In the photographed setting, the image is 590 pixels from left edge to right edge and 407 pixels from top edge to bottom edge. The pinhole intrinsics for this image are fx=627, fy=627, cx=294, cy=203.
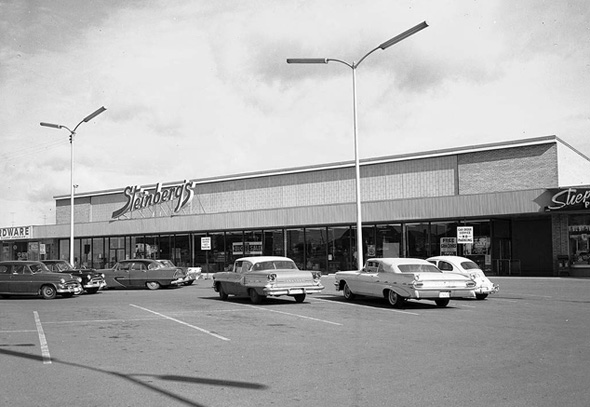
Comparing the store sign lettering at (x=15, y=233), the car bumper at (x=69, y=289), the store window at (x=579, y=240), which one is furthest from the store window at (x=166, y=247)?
the store window at (x=579, y=240)

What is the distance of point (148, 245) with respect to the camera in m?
51.7

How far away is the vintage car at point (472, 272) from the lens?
68.7 feet

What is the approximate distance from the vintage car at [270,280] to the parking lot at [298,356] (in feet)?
2.36

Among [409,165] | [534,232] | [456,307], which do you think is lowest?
[456,307]

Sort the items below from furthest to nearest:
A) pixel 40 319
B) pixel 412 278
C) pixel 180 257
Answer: pixel 180 257
pixel 412 278
pixel 40 319

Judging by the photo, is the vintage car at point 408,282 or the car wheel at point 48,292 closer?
the vintage car at point 408,282

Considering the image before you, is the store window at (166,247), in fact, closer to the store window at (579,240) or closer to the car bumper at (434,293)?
the store window at (579,240)

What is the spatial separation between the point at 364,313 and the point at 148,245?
123 feet

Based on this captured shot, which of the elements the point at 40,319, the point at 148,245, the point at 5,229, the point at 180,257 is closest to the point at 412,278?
the point at 40,319

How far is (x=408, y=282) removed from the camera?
17922mm

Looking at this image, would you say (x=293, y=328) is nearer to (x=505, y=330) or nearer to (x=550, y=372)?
(x=505, y=330)

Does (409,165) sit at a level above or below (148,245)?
above

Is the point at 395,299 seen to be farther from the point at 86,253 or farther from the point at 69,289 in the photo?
the point at 86,253

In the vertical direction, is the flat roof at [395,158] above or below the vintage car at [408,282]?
above
